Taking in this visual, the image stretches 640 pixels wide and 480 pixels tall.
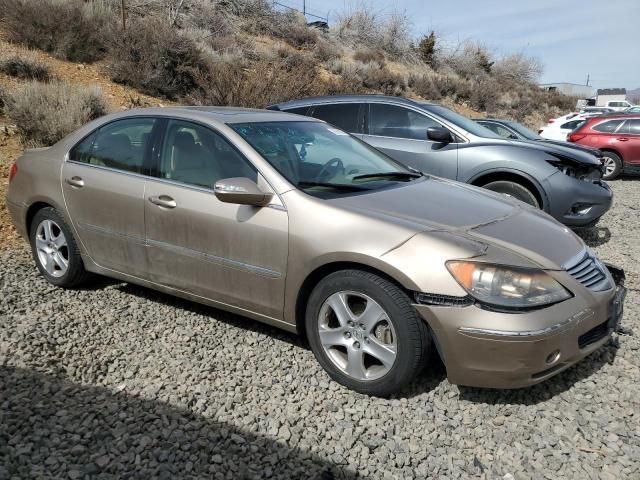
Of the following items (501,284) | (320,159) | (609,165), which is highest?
(320,159)

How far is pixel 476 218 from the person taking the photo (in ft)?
10.6

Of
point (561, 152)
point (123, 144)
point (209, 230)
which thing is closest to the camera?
point (209, 230)

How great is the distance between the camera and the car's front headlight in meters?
2.64

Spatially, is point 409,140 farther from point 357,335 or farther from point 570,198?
point 357,335

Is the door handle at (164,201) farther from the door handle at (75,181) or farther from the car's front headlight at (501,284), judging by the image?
the car's front headlight at (501,284)

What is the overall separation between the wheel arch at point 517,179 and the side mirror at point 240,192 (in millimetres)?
3788

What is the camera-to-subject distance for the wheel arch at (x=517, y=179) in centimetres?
602

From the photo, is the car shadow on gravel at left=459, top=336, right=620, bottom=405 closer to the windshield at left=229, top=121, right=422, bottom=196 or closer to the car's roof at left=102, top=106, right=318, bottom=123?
the windshield at left=229, top=121, right=422, bottom=196

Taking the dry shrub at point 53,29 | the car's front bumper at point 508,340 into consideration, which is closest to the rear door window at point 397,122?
the car's front bumper at point 508,340

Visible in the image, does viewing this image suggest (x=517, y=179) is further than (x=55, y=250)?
Yes

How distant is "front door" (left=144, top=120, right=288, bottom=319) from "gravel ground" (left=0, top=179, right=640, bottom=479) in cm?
43

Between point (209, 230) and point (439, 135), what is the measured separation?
3765 mm

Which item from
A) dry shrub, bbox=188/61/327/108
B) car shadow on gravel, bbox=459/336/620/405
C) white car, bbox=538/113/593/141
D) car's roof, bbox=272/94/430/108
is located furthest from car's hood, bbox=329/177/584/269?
white car, bbox=538/113/593/141

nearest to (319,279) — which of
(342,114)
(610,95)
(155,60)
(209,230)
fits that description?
(209,230)
